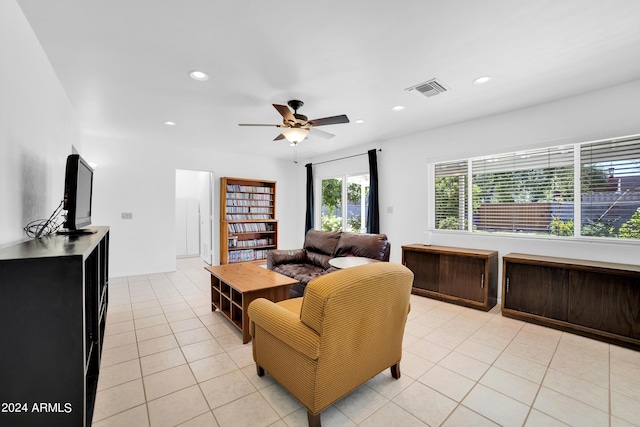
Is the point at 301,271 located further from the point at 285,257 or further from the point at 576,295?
the point at 576,295

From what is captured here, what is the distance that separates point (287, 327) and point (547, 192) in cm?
364

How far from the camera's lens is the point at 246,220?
6.25 meters

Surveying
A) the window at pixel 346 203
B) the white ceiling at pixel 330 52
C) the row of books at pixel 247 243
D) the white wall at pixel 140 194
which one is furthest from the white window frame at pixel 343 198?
the white ceiling at pixel 330 52

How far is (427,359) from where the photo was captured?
2391 mm

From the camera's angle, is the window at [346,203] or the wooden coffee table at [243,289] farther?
the window at [346,203]

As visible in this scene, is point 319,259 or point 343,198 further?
point 343,198

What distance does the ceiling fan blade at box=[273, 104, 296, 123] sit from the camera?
2.75 m

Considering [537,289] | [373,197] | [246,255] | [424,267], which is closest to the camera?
[537,289]

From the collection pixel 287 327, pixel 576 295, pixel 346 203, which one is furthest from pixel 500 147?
pixel 287 327

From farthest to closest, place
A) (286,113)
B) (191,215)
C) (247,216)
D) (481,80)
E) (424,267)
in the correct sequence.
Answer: (191,215) < (247,216) < (424,267) < (286,113) < (481,80)

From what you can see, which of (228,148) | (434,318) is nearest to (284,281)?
(434,318)

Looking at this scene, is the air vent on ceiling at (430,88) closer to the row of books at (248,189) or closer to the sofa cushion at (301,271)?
the sofa cushion at (301,271)

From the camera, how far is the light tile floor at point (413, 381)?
1717 millimetres

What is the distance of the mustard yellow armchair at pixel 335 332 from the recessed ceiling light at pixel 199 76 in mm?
2210
